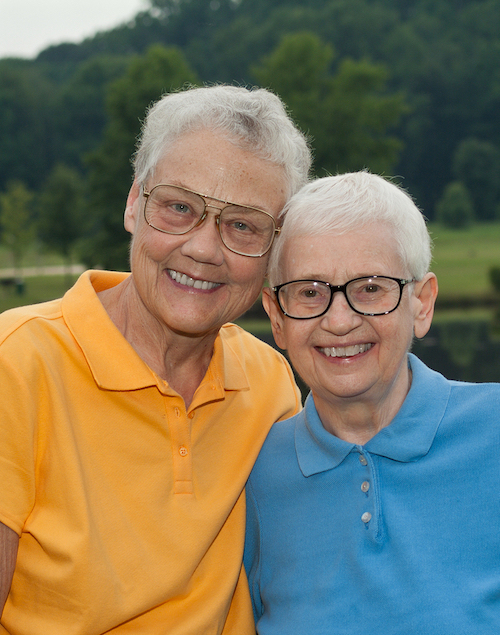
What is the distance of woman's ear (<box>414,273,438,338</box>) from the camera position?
2604mm

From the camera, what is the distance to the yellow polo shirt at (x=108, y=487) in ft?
7.32

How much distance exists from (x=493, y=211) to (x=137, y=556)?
72.6 metres

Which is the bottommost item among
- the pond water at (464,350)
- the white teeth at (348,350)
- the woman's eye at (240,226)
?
the pond water at (464,350)

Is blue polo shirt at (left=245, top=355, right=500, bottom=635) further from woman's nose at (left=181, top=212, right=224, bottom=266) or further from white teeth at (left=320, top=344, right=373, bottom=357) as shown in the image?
woman's nose at (left=181, top=212, right=224, bottom=266)

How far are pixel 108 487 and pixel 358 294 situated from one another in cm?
102

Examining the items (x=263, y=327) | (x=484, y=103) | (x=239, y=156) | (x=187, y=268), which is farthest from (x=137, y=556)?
(x=484, y=103)

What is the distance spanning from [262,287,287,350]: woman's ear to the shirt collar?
1.04ft

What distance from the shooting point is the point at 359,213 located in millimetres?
2432

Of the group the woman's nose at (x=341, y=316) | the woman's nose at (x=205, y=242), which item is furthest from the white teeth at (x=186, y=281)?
the woman's nose at (x=341, y=316)

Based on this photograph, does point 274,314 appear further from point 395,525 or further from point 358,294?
point 395,525

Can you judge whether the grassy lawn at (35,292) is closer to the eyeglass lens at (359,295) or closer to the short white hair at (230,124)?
the short white hair at (230,124)

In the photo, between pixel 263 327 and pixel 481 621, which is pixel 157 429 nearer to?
pixel 481 621

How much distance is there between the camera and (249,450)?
2.79 meters

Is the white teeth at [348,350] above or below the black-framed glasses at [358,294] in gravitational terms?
below
